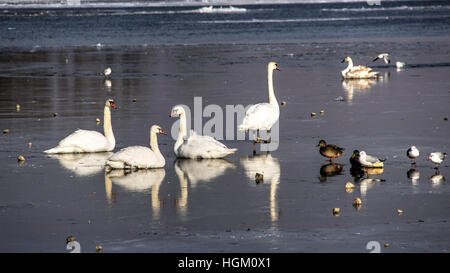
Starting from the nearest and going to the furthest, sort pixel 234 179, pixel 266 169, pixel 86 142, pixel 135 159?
pixel 234 179 < pixel 135 159 < pixel 266 169 < pixel 86 142

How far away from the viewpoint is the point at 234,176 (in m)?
13.3

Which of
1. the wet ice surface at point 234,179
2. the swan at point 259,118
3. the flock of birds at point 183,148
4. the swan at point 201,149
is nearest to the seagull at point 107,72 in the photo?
the wet ice surface at point 234,179

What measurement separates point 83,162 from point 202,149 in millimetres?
1966

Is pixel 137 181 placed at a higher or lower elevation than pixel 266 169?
lower

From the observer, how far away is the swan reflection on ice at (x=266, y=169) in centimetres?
1212

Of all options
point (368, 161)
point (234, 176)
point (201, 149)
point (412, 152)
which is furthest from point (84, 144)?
point (412, 152)

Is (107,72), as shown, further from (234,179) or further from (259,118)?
(234,179)

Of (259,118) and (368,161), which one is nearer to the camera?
(368,161)

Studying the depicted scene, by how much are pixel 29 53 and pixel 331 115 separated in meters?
28.6

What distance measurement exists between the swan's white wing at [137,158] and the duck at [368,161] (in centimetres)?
310

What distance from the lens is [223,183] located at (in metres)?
12.8

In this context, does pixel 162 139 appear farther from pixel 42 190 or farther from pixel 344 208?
pixel 344 208

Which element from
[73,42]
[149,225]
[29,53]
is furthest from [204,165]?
[73,42]

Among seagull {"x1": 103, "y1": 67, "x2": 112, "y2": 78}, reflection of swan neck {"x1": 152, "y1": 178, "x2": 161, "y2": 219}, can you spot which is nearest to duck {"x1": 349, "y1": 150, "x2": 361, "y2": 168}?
reflection of swan neck {"x1": 152, "y1": 178, "x2": 161, "y2": 219}
